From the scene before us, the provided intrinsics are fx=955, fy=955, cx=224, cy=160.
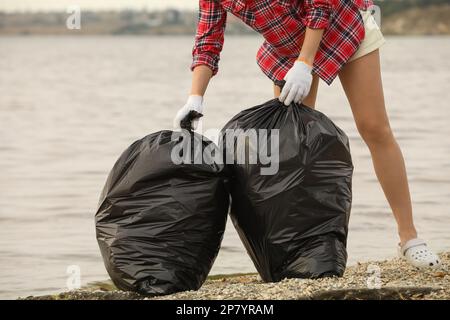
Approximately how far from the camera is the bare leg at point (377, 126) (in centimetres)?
390

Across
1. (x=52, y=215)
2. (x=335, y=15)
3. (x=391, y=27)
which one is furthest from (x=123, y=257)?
(x=391, y=27)

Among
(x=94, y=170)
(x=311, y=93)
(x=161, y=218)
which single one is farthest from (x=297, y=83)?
(x=94, y=170)

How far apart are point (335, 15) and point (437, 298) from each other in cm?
125

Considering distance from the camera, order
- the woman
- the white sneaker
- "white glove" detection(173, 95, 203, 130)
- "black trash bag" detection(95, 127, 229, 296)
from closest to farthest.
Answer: "black trash bag" detection(95, 127, 229, 296), the woman, "white glove" detection(173, 95, 203, 130), the white sneaker

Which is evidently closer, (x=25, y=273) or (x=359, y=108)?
(x=359, y=108)

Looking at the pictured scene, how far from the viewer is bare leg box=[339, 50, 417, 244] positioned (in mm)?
3904

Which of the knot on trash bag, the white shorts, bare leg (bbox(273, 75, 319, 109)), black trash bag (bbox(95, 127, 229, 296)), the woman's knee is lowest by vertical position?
black trash bag (bbox(95, 127, 229, 296))

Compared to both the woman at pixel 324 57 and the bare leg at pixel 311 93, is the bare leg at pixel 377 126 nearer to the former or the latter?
the woman at pixel 324 57

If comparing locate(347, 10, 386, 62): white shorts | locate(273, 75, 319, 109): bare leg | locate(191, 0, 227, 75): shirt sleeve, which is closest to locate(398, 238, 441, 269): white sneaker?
locate(273, 75, 319, 109): bare leg

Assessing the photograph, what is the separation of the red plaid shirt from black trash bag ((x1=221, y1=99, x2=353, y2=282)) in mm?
271

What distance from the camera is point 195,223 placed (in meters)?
3.72

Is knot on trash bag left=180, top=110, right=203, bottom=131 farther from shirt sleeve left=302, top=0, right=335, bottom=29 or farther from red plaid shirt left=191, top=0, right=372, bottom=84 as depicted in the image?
shirt sleeve left=302, top=0, right=335, bottom=29

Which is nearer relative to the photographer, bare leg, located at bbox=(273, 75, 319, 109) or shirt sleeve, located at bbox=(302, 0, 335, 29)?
shirt sleeve, located at bbox=(302, 0, 335, 29)

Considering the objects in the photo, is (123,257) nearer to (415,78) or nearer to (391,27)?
(415,78)
